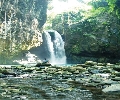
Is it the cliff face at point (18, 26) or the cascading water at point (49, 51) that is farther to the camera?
the cascading water at point (49, 51)

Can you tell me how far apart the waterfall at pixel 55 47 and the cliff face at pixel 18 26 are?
1700 mm

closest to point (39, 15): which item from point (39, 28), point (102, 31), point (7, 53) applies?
point (39, 28)

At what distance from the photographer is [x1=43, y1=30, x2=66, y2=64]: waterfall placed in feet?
142

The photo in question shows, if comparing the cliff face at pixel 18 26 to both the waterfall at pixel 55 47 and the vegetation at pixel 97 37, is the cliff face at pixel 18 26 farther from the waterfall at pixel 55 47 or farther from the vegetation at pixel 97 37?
the vegetation at pixel 97 37

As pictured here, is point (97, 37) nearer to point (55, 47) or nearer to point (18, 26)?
point (55, 47)

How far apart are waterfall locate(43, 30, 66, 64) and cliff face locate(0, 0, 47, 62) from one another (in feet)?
5.58

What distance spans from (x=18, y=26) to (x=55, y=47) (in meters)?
6.75

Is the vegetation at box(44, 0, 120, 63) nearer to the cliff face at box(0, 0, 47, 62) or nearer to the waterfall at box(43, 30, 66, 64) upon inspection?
the waterfall at box(43, 30, 66, 64)

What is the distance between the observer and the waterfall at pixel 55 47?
43353 millimetres

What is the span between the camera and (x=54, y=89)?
8227 mm

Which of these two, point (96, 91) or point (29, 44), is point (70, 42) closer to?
point (29, 44)

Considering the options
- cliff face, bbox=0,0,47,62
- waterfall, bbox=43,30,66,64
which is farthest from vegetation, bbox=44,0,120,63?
cliff face, bbox=0,0,47,62

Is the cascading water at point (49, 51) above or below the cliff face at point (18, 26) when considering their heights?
below

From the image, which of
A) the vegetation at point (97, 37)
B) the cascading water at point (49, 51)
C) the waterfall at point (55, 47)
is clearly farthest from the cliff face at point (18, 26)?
the vegetation at point (97, 37)
